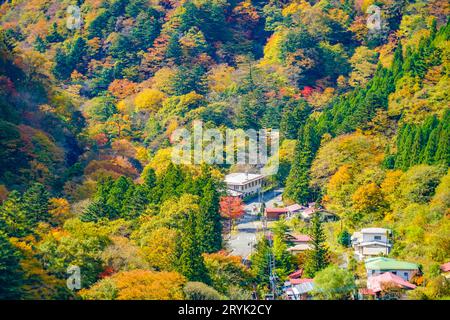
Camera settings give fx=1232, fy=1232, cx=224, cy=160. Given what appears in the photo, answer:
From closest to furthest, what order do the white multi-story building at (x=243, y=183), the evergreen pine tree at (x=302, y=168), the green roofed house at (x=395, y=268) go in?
the green roofed house at (x=395, y=268) < the evergreen pine tree at (x=302, y=168) < the white multi-story building at (x=243, y=183)

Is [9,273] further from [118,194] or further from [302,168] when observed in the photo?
[302,168]

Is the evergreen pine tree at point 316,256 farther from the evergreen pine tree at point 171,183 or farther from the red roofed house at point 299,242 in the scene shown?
the evergreen pine tree at point 171,183

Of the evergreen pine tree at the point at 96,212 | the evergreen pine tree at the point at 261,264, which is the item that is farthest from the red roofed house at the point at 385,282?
the evergreen pine tree at the point at 96,212

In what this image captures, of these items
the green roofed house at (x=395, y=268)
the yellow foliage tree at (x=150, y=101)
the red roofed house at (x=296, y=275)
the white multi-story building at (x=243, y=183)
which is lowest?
the red roofed house at (x=296, y=275)

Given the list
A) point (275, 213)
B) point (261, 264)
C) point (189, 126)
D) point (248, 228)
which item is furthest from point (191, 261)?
point (189, 126)

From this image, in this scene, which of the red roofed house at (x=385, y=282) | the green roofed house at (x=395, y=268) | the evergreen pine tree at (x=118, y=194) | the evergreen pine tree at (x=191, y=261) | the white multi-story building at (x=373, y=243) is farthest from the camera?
the evergreen pine tree at (x=118, y=194)

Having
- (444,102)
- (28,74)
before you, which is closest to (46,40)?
(28,74)

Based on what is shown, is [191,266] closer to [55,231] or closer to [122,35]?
[55,231]
